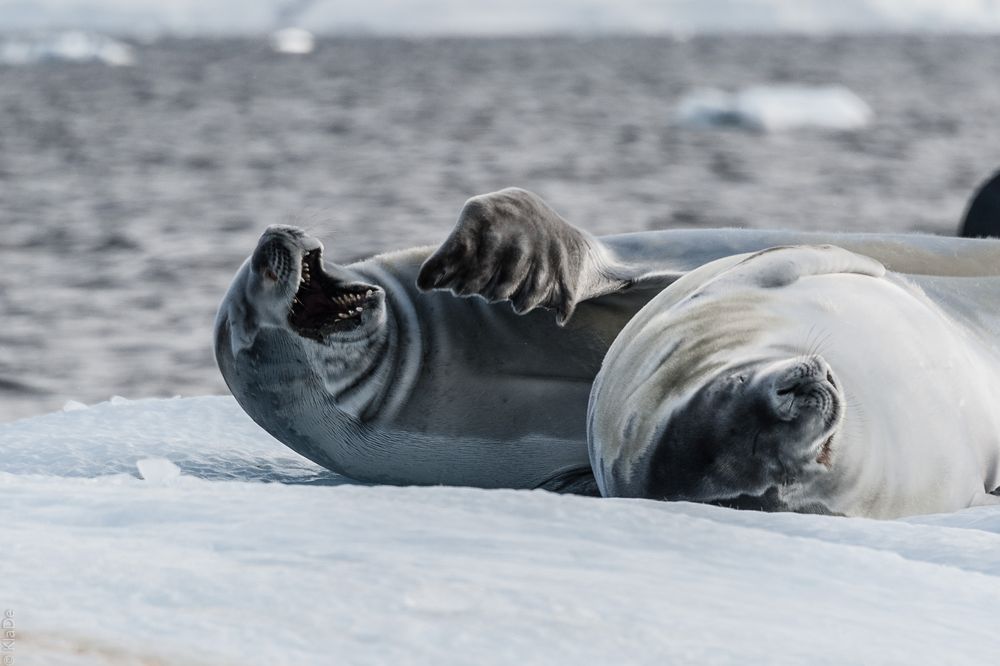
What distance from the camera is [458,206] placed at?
53.1 ft

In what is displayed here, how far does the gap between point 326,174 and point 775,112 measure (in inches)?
537

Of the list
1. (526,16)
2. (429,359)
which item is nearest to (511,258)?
(429,359)

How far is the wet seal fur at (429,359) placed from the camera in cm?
281

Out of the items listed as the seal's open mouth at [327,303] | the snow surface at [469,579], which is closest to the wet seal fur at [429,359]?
the seal's open mouth at [327,303]

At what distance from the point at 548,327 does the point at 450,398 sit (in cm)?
24

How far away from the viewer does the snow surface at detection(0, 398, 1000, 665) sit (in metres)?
1.47

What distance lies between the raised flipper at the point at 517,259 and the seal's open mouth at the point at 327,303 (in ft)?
1.00

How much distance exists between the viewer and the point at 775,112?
31250 millimetres

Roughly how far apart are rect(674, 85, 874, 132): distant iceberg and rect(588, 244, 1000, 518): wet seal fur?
91.0 feet

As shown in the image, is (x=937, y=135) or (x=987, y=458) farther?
(x=937, y=135)

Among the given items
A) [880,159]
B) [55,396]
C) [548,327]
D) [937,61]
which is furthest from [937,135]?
[937,61]

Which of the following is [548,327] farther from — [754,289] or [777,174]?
[777,174]

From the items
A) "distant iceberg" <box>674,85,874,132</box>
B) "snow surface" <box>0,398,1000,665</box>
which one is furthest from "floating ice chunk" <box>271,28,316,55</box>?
"snow surface" <box>0,398,1000,665</box>

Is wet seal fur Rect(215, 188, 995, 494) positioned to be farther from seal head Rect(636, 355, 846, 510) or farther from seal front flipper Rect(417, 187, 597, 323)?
seal head Rect(636, 355, 846, 510)
